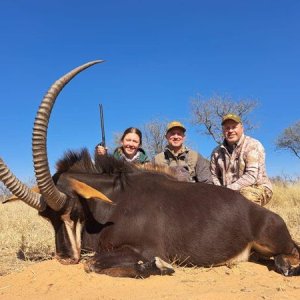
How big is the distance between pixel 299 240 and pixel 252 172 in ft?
3.99

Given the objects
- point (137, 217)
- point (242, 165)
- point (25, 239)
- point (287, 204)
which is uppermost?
point (242, 165)

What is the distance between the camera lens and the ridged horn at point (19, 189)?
4.16m

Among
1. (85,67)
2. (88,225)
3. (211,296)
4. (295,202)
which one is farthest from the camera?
(295,202)

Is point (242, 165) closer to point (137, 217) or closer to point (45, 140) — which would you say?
point (137, 217)

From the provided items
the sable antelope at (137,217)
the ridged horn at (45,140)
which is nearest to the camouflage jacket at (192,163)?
the sable antelope at (137,217)

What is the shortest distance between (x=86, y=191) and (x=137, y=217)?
58 cm

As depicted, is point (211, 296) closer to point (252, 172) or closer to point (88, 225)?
point (88, 225)

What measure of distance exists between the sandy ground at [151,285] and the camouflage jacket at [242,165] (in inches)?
82.9

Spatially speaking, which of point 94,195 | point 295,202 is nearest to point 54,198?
point 94,195

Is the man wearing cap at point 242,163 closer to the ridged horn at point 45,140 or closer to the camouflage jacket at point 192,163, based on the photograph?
the camouflage jacket at point 192,163

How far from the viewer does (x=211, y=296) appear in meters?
3.39

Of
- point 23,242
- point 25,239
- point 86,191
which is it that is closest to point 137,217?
point 86,191

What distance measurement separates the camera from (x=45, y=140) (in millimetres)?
4098

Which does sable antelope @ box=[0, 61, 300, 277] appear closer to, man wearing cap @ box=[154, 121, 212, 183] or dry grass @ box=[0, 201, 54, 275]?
dry grass @ box=[0, 201, 54, 275]
